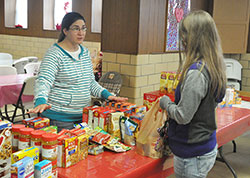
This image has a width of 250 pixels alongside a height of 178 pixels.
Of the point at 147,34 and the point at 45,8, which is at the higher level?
the point at 45,8

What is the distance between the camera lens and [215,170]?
357 cm

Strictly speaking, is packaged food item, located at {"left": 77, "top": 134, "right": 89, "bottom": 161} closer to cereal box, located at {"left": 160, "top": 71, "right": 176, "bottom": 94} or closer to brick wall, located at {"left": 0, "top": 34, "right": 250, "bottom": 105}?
cereal box, located at {"left": 160, "top": 71, "right": 176, "bottom": 94}

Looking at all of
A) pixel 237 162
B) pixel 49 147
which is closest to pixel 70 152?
pixel 49 147

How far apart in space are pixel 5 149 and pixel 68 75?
34.8 inches

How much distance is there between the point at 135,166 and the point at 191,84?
0.51 metres

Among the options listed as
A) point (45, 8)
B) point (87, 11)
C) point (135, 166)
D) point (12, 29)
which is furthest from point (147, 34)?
point (12, 29)

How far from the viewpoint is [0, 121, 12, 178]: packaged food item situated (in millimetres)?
1266

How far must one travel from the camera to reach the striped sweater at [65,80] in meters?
2.03

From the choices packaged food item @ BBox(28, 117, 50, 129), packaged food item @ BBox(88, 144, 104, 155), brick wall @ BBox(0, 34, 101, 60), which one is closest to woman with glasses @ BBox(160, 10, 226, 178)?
packaged food item @ BBox(88, 144, 104, 155)

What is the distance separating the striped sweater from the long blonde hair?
85cm

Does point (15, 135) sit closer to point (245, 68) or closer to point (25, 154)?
point (25, 154)

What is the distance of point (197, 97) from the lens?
149cm

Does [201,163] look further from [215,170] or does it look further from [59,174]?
[215,170]

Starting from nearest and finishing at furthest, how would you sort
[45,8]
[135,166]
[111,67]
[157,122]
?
[135,166] < [157,122] < [111,67] < [45,8]
